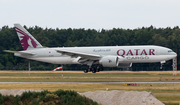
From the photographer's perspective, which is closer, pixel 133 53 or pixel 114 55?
pixel 133 53

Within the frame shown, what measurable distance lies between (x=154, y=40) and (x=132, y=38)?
865cm

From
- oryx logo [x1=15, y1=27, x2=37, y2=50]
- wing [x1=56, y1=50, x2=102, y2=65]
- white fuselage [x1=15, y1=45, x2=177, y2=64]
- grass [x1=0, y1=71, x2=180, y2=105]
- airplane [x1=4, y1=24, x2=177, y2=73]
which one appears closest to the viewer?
grass [x1=0, y1=71, x2=180, y2=105]

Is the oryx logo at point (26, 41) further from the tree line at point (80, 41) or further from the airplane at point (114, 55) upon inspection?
the tree line at point (80, 41)

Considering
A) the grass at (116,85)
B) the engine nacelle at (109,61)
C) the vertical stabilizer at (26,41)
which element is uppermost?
the vertical stabilizer at (26,41)

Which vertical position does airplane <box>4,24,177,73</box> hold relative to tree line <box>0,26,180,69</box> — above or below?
below

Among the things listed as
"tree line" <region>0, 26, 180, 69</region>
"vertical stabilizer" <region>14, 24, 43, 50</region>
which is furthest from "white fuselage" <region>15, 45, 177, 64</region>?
"tree line" <region>0, 26, 180, 69</region>

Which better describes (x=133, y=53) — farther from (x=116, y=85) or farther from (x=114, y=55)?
(x=116, y=85)

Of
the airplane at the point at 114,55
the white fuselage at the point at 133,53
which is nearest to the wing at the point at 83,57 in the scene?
the airplane at the point at 114,55

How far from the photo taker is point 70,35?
347 ft

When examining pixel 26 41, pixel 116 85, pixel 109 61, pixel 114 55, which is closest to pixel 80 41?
pixel 26 41

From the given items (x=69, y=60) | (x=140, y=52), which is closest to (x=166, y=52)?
(x=140, y=52)

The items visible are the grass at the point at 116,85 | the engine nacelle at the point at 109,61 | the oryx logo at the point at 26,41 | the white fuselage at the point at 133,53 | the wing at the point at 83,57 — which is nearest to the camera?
the grass at the point at 116,85

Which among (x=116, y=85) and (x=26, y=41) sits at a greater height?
(x=26, y=41)

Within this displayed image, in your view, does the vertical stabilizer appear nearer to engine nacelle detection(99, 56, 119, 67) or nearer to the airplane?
the airplane
